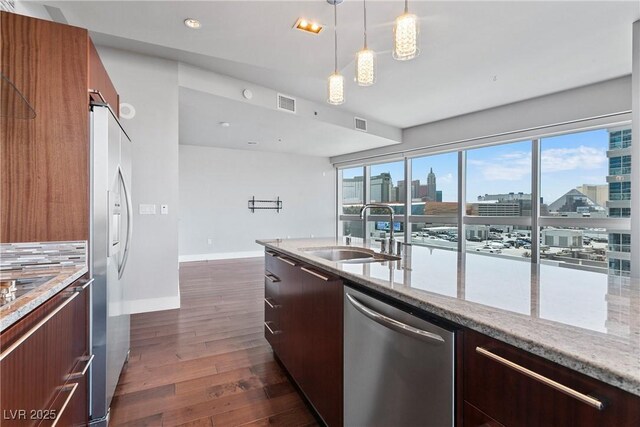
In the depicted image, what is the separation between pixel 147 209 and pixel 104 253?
6.33 ft

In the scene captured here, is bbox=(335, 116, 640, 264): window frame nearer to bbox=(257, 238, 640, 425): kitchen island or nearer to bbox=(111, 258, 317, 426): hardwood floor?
bbox=(257, 238, 640, 425): kitchen island

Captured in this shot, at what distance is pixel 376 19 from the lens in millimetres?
2248

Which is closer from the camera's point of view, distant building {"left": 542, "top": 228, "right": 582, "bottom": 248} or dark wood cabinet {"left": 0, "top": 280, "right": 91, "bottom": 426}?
dark wood cabinet {"left": 0, "top": 280, "right": 91, "bottom": 426}

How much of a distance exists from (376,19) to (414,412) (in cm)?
249

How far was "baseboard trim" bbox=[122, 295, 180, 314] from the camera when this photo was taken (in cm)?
332

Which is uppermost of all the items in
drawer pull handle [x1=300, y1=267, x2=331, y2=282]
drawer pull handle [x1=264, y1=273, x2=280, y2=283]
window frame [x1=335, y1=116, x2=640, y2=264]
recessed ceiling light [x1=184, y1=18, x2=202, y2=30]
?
recessed ceiling light [x1=184, y1=18, x2=202, y2=30]

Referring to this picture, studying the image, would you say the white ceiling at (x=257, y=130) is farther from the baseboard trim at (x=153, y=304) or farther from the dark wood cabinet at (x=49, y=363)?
the dark wood cabinet at (x=49, y=363)

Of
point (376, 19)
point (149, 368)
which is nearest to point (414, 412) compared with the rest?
point (149, 368)

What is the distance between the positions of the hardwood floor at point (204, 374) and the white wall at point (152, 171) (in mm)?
328

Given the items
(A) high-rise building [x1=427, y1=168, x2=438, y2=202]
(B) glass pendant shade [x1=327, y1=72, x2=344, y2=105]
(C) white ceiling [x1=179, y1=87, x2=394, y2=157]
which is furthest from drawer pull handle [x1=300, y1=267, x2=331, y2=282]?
(A) high-rise building [x1=427, y1=168, x2=438, y2=202]

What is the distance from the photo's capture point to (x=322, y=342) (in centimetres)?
152

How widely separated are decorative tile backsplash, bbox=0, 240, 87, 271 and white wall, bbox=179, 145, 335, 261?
5.44 m

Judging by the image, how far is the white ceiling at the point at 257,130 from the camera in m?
4.06

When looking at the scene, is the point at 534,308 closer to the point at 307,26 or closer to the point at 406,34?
the point at 406,34
